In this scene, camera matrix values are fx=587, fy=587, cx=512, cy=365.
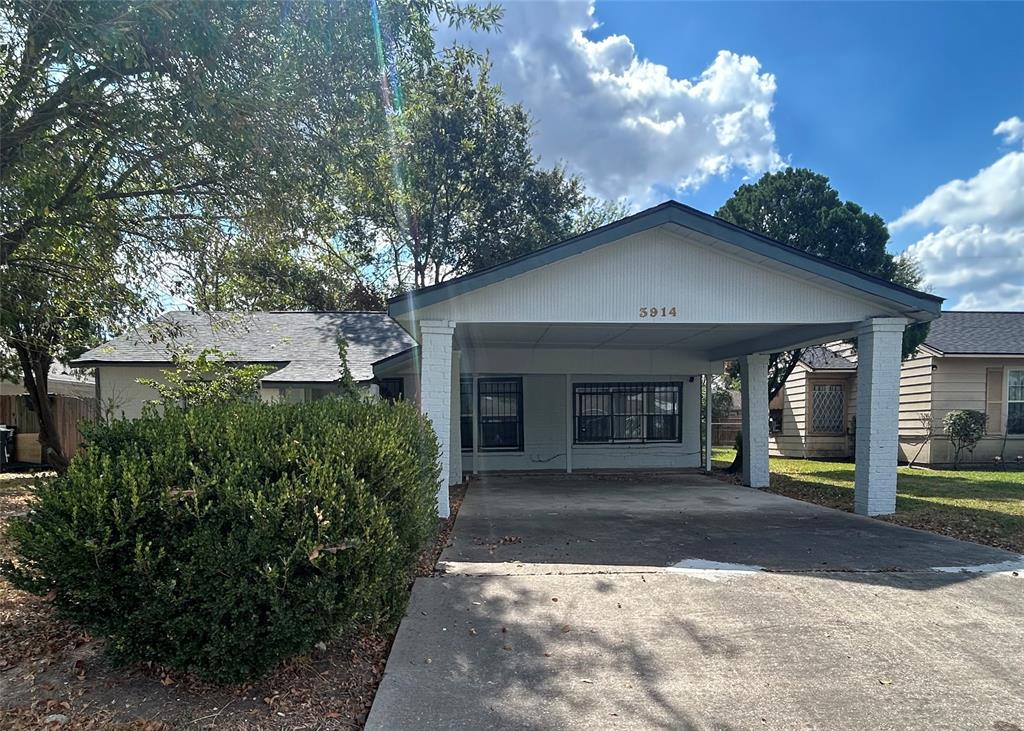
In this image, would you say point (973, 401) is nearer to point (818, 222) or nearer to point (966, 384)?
point (966, 384)

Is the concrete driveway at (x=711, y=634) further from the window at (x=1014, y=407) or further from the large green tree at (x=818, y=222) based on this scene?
the window at (x=1014, y=407)

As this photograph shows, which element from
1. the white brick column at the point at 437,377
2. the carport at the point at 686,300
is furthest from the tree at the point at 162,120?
the carport at the point at 686,300

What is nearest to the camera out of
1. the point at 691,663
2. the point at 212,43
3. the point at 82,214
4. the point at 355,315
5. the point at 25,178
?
the point at 691,663

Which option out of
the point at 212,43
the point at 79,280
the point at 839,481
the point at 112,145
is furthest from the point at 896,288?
the point at 79,280

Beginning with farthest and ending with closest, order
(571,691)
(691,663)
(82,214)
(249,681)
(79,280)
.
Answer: (79,280), (82,214), (691,663), (571,691), (249,681)

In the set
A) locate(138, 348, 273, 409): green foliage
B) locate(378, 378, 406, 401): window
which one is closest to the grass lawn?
locate(378, 378, 406, 401): window

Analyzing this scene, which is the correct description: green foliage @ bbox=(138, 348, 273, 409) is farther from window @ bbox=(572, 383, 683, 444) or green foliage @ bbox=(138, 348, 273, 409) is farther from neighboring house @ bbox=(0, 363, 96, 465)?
window @ bbox=(572, 383, 683, 444)

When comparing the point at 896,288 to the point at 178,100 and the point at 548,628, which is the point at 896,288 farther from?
the point at 178,100

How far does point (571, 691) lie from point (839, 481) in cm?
1143

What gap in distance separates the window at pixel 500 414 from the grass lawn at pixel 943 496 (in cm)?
560

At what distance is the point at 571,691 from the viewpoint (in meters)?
3.45

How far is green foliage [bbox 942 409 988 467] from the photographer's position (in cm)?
1462

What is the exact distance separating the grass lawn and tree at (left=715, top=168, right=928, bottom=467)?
236 cm

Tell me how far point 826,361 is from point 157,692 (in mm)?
19217
